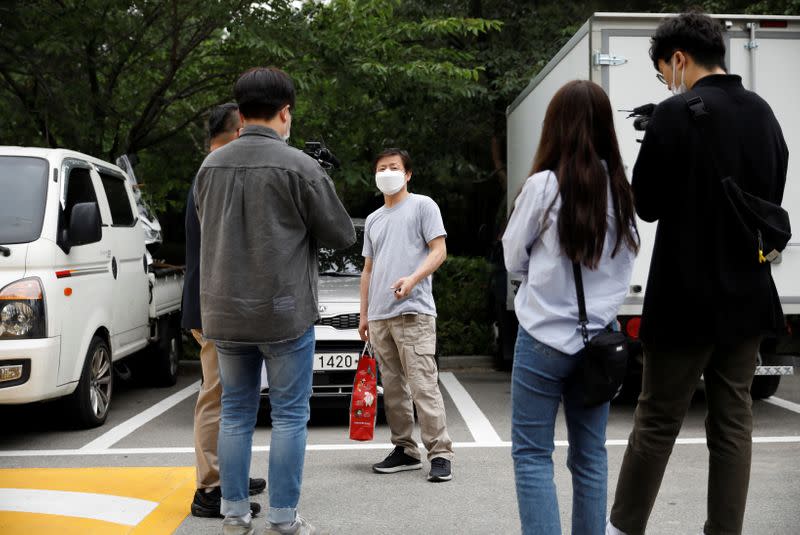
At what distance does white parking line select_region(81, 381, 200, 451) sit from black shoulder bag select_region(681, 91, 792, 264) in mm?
4461

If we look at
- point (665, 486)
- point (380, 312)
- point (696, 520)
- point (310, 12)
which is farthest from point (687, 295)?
point (310, 12)

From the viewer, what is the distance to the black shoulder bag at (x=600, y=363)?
2.83 metres

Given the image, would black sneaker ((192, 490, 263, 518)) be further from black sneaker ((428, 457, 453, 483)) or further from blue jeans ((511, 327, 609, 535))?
blue jeans ((511, 327, 609, 535))

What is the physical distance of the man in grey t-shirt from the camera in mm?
5059

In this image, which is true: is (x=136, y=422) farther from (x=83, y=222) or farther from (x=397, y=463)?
(x=397, y=463)

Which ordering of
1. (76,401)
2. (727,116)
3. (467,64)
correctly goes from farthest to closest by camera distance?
(467,64)
(76,401)
(727,116)

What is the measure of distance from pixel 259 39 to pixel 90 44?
1.99m

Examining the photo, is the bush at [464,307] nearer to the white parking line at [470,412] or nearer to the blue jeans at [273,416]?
the white parking line at [470,412]

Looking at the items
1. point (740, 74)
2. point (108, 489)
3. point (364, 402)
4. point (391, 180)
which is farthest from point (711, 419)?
point (740, 74)

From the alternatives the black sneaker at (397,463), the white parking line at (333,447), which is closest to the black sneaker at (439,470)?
the black sneaker at (397,463)

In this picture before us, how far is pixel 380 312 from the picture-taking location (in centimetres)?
515

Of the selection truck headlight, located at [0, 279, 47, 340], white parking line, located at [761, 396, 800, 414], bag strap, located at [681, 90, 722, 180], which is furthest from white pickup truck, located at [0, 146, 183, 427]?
white parking line, located at [761, 396, 800, 414]

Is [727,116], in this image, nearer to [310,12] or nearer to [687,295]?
[687,295]

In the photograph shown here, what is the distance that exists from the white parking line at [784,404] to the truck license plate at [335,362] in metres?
3.54
